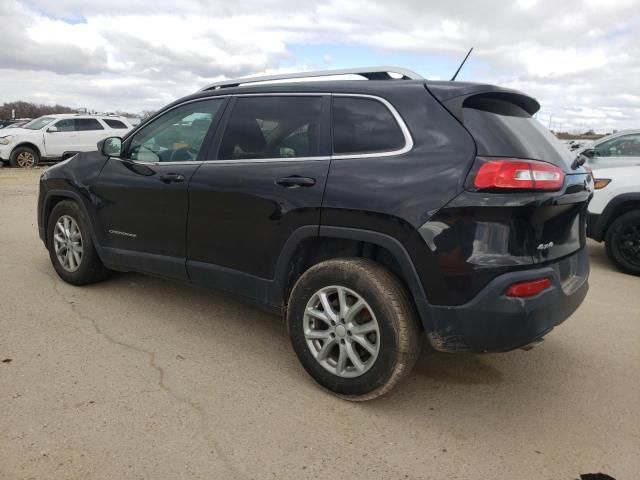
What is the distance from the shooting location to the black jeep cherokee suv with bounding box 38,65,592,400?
261 centimetres

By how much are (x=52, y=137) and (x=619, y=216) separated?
51.1 feet

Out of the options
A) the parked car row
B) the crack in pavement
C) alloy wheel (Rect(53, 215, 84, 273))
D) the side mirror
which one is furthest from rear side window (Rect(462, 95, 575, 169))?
the parked car row

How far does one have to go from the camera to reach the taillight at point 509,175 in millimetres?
2562

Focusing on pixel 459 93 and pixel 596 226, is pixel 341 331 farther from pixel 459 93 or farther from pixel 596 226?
pixel 596 226

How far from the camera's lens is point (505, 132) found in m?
2.74

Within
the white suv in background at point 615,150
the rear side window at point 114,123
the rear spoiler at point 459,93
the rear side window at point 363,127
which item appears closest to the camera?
the rear spoiler at point 459,93

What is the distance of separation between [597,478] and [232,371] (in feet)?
6.79

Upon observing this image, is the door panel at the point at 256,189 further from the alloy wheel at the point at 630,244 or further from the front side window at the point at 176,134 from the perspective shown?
the alloy wheel at the point at 630,244

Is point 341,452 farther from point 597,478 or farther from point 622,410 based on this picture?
point 622,410

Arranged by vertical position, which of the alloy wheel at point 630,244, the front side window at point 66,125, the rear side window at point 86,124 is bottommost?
the alloy wheel at point 630,244

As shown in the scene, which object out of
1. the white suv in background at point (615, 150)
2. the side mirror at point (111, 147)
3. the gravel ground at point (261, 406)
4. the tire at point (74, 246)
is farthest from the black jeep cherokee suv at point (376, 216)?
the white suv in background at point (615, 150)

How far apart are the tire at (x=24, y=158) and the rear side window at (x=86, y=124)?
4.91ft

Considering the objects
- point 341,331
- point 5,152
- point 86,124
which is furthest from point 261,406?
point 5,152

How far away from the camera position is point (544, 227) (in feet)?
8.90
